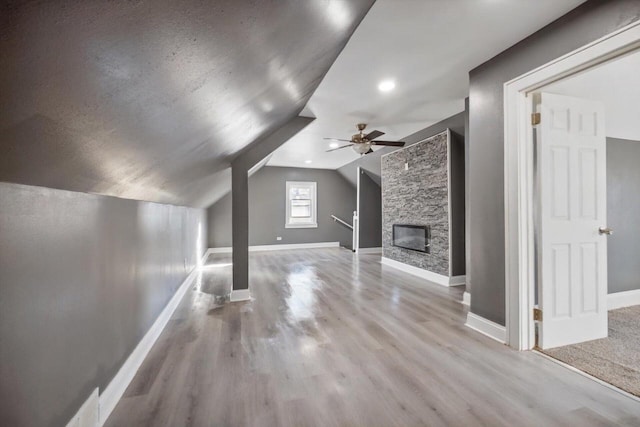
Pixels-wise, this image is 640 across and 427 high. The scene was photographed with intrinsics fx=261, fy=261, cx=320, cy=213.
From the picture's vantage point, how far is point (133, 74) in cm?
82

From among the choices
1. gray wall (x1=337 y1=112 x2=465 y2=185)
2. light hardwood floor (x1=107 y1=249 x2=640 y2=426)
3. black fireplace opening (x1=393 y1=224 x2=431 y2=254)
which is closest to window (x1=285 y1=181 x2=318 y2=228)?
gray wall (x1=337 y1=112 x2=465 y2=185)

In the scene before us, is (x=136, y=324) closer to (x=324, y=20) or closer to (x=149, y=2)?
(x=149, y=2)

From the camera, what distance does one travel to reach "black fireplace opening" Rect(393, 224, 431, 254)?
433 centimetres

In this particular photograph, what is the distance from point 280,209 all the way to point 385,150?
3.66m

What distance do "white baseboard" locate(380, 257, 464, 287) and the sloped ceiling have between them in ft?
11.5

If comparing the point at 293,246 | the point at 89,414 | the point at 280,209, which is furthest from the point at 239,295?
the point at 280,209

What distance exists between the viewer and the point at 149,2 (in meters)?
0.66

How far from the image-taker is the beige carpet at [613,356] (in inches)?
65.9

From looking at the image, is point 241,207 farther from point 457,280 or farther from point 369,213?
point 369,213

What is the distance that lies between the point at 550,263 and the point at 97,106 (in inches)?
113

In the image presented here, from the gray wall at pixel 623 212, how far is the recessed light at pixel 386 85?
2.69 m

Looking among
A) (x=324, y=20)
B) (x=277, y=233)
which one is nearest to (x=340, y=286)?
(x=324, y=20)

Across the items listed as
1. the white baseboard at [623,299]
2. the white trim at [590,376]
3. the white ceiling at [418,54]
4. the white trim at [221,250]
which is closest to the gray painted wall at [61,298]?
the white ceiling at [418,54]

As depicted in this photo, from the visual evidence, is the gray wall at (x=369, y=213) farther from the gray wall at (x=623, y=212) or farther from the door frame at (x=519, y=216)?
the door frame at (x=519, y=216)
